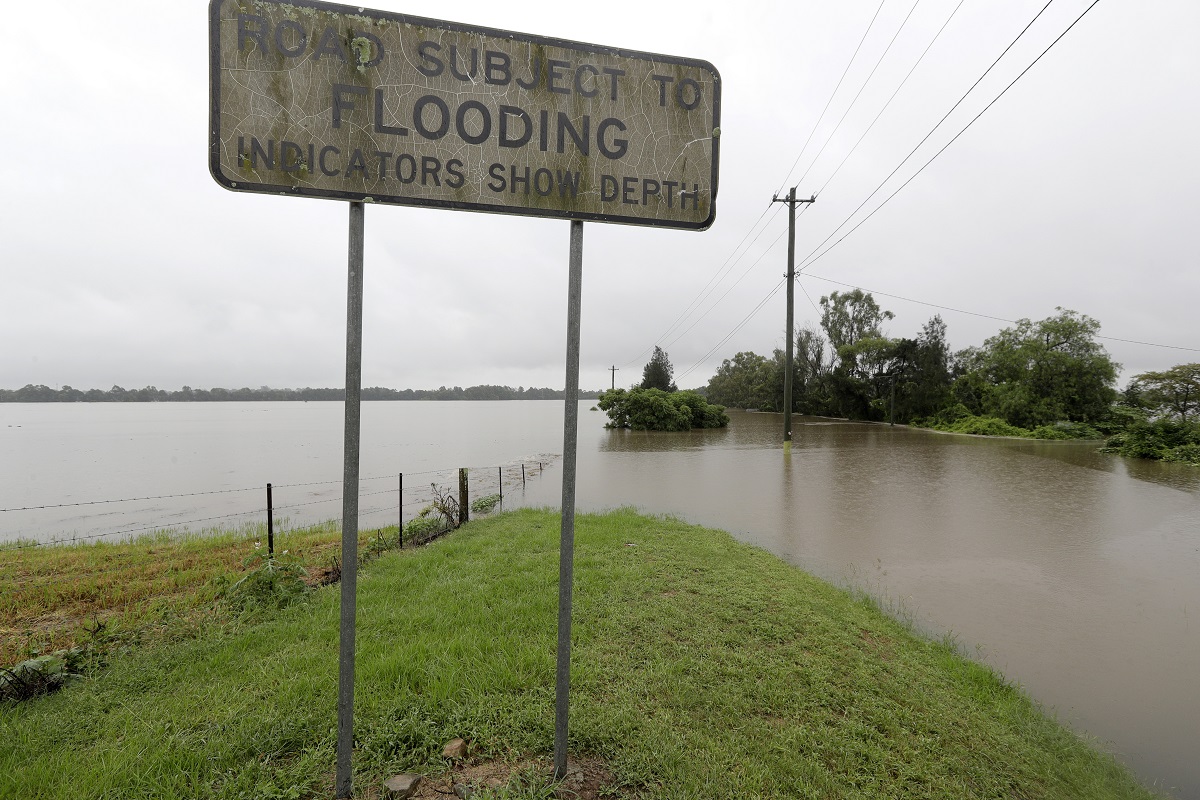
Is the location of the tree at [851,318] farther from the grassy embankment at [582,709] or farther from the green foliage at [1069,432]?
the grassy embankment at [582,709]

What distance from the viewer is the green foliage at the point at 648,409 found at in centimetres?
3506

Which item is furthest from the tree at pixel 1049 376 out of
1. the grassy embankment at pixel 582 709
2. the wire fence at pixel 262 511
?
the grassy embankment at pixel 582 709

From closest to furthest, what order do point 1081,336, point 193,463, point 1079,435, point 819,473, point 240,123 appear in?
point 240,123, point 819,473, point 193,463, point 1079,435, point 1081,336

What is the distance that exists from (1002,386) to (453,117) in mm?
46743

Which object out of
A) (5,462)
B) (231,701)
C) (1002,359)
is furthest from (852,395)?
(5,462)

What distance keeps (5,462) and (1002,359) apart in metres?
65.1

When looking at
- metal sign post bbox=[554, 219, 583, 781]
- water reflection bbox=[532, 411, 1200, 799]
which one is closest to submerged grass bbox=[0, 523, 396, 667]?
metal sign post bbox=[554, 219, 583, 781]

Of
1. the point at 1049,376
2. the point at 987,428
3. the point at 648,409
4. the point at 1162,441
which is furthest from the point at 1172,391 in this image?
the point at 648,409

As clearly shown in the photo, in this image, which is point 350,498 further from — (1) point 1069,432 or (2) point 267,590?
(1) point 1069,432

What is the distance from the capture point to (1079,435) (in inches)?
1198

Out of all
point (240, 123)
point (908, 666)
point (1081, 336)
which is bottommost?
point (908, 666)

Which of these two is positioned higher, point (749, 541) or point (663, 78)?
point (663, 78)

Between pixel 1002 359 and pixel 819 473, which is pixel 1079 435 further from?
pixel 819 473

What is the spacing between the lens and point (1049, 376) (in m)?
34.9
